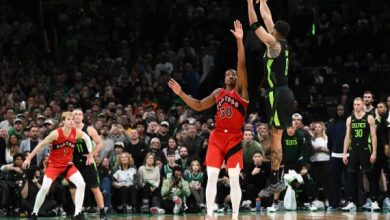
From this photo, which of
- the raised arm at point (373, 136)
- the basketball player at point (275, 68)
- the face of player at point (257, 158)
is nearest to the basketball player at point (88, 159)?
the face of player at point (257, 158)

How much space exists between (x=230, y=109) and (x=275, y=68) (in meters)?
1.33

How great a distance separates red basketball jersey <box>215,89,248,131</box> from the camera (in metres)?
14.8

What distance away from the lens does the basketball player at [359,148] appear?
19844 millimetres

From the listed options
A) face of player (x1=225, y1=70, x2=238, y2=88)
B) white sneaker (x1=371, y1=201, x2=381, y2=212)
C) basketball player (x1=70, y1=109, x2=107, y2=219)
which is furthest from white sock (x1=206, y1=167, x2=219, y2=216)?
white sneaker (x1=371, y1=201, x2=381, y2=212)

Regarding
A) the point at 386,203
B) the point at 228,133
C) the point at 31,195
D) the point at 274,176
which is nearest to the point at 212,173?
the point at 228,133

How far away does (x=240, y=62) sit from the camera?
14102 millimetres

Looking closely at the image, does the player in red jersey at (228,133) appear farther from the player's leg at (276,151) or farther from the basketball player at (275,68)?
the basketball player at (275,68)

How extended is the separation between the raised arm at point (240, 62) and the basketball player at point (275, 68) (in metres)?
0.43

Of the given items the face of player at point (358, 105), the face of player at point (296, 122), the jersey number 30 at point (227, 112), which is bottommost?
the jersey number 30 at point (227, 112)

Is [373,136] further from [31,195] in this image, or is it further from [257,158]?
[31,195]

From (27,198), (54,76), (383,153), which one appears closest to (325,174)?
(383,153)

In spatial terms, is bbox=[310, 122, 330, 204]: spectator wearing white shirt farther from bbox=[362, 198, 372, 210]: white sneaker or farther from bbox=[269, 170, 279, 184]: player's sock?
bbox=[269, 170, 279, 184]: player's sock

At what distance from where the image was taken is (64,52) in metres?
28.8

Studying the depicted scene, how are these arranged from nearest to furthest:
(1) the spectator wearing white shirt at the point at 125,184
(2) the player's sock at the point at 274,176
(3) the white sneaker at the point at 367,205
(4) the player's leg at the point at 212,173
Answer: (2) the player's sock at the point at 274,176 → (4) the player's leg at the point at 212,173 → (3) the white sneaker at the point at 367,205 → (1) the spectator wearing white shirt at the point at 125,184
